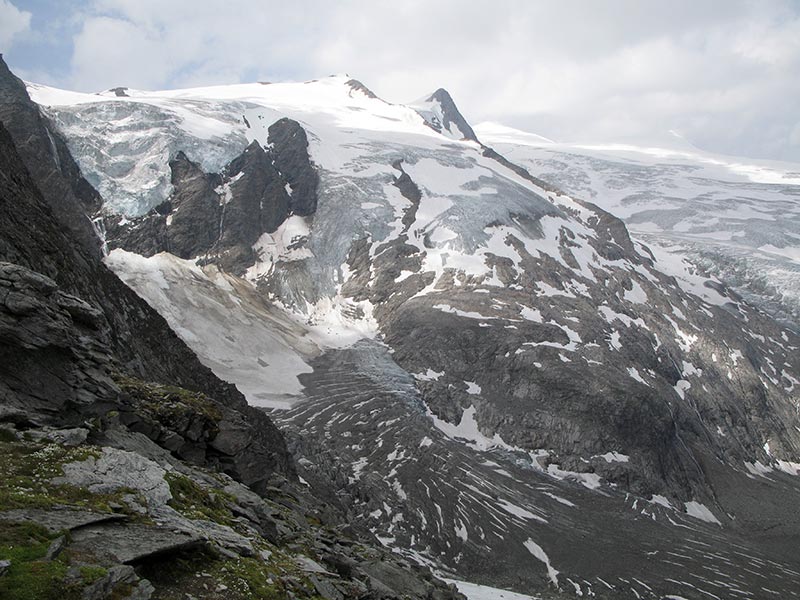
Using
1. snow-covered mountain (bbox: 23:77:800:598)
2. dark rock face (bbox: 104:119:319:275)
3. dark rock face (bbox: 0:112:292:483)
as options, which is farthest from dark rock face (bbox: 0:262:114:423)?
dark rock face (bbox: 104:119:319:275)

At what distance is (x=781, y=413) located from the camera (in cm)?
13938

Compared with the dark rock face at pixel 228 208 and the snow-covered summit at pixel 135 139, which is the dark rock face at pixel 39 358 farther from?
the snow-covered summit at pixel 135 139

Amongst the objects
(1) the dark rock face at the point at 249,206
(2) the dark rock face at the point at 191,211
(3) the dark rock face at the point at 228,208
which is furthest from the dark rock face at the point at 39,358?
(1) the dark rock face at the point at 249,206

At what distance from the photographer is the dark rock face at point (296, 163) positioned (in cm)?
16400

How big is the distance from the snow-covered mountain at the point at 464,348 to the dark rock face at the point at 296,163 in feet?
2.30

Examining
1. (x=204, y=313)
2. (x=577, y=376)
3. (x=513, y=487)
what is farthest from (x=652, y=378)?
(x=204, y=313)

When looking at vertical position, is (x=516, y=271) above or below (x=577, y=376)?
above

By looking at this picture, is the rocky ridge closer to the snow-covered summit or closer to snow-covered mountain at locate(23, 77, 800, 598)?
snow-covered mountain at locate(23, 77, 800, 598)

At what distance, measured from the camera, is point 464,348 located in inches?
4756

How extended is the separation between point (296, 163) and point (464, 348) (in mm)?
80185

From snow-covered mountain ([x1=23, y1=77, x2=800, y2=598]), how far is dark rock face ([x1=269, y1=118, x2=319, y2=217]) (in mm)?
702

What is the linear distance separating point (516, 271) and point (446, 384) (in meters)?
39.3

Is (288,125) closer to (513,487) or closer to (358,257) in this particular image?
(358,257)

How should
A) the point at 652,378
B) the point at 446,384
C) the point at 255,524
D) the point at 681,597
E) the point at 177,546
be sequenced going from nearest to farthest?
the point at 177,546 → the point at 255,524 → the point at 681,597 → the point at 446,384 → the point at 652,378
